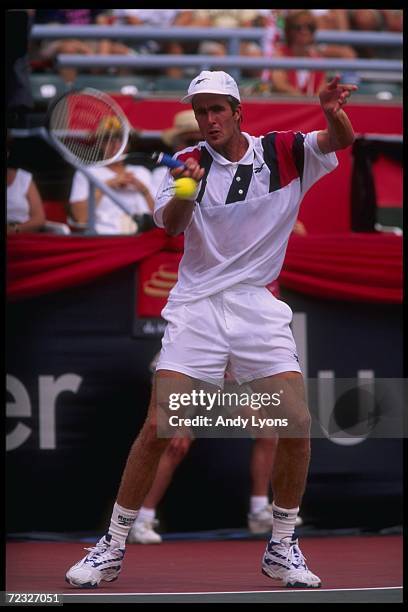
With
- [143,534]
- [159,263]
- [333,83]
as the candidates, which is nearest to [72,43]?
[159,263]

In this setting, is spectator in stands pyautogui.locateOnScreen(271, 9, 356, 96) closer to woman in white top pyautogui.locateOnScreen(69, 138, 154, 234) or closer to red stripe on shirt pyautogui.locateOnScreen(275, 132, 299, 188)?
woman in white top pyautogui.locateOnScreen(69, 138, 154, 234)

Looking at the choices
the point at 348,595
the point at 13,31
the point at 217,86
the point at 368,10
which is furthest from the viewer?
the point at 368,10

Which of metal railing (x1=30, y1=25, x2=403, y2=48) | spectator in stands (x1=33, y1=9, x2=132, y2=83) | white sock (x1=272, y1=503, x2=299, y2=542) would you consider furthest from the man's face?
metal railing (x1=30, y1=25, x2=403, y2=48)

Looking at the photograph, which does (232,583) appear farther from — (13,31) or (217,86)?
(13,31)

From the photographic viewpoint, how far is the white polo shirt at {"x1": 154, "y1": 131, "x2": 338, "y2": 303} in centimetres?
563

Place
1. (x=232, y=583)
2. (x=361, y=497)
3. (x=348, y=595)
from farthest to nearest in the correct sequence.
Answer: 1. (x=361, y=497)
2. (x=232, y=583)
3. (x=348, y=595)

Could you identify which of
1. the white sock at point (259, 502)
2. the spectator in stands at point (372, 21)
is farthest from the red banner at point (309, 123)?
the white sock at point (259, 502)

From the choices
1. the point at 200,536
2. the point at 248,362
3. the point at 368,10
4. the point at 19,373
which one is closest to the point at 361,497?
the point at 200,536

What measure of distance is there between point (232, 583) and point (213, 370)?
3.41 ft

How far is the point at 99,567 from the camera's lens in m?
5.54

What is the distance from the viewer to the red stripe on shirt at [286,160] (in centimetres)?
573

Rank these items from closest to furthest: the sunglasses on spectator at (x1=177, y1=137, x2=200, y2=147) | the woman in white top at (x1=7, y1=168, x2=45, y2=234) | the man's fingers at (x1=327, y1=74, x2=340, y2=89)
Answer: the man's fingers at (x1=327, y1=74, x2=340, y2=89) → the sunglasses on spectator at (x1=177, y1=137, x2=200, y2=147) → the woman in white top at (x1=7, y1=168, x2=45, y2=234)

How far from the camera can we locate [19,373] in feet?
26.2

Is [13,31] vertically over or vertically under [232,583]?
over
